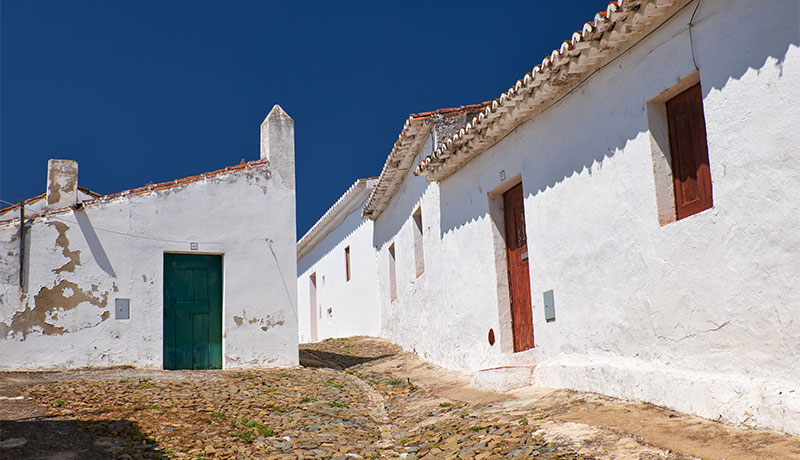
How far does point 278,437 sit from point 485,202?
15.5 ft

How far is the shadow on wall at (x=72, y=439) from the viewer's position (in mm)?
6582

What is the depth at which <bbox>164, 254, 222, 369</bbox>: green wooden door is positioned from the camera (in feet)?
40.7

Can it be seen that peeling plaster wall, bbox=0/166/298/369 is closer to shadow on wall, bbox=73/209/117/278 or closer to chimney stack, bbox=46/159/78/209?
shadow on wall, bbox=73/209/117/278

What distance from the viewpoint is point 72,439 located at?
706 cm

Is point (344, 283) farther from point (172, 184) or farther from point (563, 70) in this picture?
point (563, 70)

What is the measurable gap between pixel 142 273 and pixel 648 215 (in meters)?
8.44

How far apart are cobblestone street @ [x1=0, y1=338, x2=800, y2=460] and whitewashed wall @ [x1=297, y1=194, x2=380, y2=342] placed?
25.5 ft

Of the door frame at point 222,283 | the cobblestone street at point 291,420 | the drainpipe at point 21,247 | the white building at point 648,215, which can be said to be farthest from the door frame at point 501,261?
the drainpipe at point 21,247

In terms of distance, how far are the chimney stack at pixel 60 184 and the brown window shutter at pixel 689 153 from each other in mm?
9552

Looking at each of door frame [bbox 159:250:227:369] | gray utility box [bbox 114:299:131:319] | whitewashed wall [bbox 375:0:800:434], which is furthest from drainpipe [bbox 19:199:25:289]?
whitewashed wall [bbox 375:0:800:434]

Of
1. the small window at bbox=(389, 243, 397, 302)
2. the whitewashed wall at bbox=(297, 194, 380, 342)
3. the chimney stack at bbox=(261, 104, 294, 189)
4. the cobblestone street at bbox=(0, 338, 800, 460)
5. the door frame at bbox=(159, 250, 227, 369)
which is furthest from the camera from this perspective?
the whitewashed wall at bbox=(297, 194, 380, 342)

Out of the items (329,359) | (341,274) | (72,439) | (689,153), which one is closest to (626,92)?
(689,153)

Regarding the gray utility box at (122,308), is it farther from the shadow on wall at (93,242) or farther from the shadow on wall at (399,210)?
the shadow on wall at (399,210)

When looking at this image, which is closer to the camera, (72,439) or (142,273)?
(72,439)
